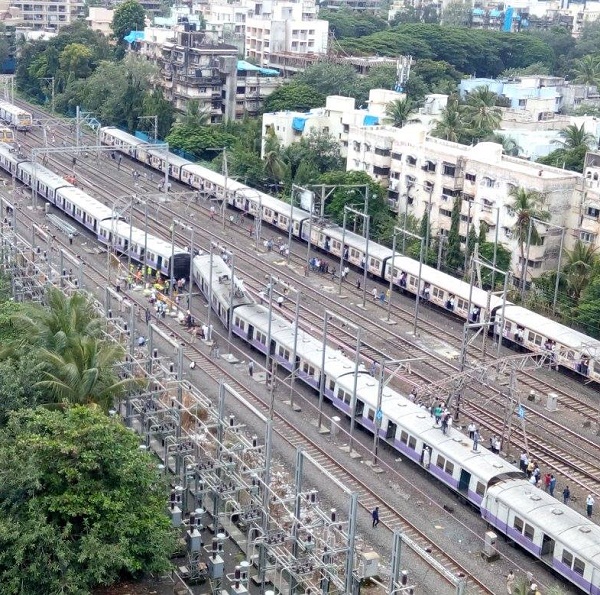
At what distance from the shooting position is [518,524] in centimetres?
2952

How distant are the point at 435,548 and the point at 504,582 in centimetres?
221

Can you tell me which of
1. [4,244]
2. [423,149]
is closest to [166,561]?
[4,244]

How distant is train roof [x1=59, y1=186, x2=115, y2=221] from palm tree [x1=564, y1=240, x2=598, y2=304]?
24106 mm

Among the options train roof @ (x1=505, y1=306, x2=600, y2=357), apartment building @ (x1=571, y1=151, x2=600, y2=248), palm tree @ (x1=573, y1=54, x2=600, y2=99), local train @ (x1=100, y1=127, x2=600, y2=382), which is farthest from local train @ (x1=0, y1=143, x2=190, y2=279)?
palm tree @ (x1=573, y1=54, x2=600, y2=99)

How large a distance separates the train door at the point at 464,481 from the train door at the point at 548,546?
3.60 m

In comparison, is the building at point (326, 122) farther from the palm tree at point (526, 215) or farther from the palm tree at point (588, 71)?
the palm tree at point (588, 71)

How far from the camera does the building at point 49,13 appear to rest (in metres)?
146

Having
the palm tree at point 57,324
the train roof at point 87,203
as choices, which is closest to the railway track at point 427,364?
the train roof at point 87,203

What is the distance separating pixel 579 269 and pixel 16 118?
61361 mm

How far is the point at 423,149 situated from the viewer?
6141 cm

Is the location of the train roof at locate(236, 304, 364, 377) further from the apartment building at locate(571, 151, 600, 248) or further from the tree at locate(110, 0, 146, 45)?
the tree at locate(110, 0, 146, 45)

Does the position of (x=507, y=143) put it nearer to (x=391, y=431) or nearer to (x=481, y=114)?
(x=481, y=114)

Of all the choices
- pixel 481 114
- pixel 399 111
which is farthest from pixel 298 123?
pixel 481 114

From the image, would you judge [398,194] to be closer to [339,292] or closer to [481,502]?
[339,292]
